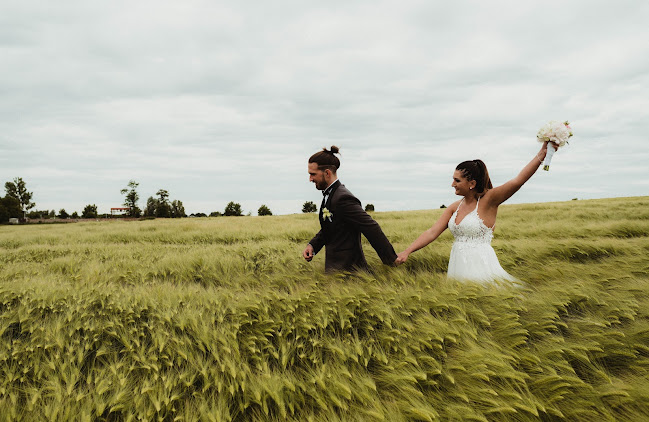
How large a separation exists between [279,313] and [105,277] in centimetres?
306

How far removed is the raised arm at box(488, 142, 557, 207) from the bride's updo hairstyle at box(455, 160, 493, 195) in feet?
0.46

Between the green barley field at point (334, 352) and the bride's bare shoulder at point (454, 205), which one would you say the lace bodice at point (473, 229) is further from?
the green barley field at point (334, 352)

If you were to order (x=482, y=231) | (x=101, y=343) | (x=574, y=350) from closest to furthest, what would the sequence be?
(x=574, y=350), (x=101, y=343), (x=482, y=231)

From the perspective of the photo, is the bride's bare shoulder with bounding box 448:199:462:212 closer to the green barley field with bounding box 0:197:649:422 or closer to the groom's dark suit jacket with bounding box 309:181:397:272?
the groom's dark suit jacket with bounding box 309:181:397:272

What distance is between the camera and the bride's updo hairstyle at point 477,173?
3963 millimetres

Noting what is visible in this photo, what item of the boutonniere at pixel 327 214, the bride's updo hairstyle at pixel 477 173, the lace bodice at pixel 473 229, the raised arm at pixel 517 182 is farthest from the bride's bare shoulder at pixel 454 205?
the boutonniere at pixel 327 214

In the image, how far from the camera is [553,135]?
A: 11.5ft

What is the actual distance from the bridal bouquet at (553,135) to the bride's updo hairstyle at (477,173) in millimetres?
640

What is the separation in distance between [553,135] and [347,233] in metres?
2.44

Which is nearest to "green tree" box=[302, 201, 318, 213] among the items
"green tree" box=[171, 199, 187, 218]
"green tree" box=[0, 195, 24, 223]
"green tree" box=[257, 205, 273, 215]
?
"green tree" box=[257, 205, 273, 215]

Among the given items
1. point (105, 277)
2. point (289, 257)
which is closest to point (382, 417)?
point (289, 257)

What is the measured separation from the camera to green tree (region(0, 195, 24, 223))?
65.8 m

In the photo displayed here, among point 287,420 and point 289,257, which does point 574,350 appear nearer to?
point 287,420

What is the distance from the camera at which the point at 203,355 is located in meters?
2.56
